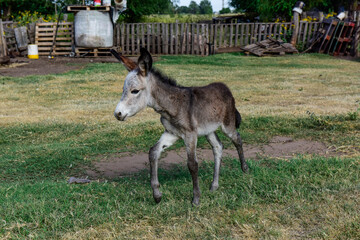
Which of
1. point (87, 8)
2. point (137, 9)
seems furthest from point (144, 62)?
point (137, 9)

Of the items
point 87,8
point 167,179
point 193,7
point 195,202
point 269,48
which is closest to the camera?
point 195,202

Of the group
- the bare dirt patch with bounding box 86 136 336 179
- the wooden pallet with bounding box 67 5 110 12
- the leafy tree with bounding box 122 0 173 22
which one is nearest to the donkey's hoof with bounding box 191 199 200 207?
the bare dirt patch with bounding box 86 136 336 179

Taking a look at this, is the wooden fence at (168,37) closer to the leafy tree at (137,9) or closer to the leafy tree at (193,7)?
the leafy tree at (137,9)

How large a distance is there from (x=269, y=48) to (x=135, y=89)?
18.4 meters

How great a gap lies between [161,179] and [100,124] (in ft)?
11.5

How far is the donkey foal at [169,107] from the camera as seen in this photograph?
425 centimetres

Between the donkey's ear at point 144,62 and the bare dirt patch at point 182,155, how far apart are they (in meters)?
2.14

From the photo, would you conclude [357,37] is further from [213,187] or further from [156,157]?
[156,157]

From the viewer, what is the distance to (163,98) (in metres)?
4.54

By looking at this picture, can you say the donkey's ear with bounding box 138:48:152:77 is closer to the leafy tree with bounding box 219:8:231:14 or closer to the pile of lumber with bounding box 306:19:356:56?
the pile of lumber with bounding box 306:19:356:56

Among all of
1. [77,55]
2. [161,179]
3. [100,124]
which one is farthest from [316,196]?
[77,55]

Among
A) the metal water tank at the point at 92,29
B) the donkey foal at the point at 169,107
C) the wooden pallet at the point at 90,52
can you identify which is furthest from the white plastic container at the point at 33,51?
the donkey foal at the point at 169,107

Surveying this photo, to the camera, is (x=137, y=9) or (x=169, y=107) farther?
(x=137, y=9)

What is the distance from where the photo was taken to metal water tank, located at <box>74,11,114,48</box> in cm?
2070
